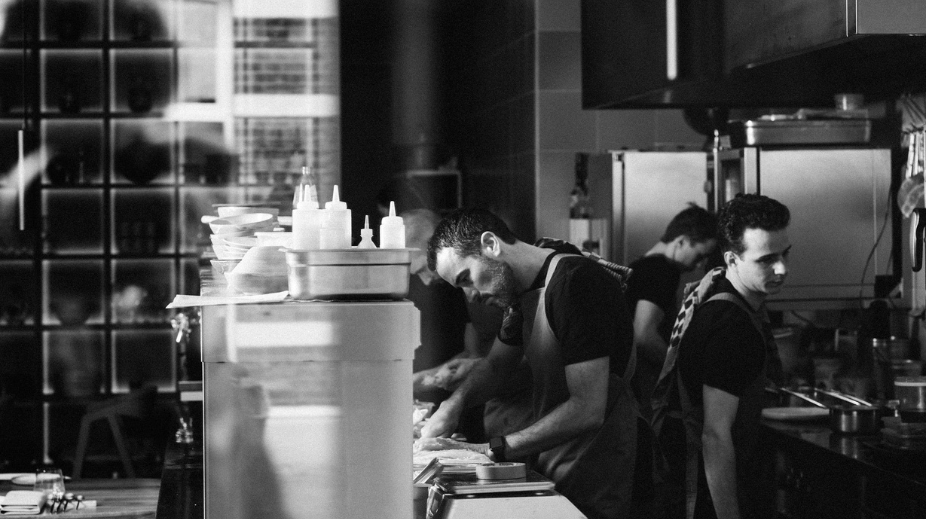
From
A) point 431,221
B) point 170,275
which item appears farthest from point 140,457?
point 431,221

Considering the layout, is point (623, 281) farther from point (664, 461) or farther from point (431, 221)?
point (431, 221)

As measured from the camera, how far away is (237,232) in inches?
105

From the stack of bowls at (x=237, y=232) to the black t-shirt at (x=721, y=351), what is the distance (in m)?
1.28

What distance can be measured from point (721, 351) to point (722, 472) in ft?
1.07

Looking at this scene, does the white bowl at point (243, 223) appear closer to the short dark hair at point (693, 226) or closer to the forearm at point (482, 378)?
the forearm at point (482, 378)

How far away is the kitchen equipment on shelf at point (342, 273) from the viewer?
6.75 feet

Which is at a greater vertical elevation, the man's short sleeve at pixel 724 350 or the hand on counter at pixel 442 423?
the man's short sleeve at pixel 724 350

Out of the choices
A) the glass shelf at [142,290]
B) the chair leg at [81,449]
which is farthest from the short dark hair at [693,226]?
the glass shelf at [142,290]

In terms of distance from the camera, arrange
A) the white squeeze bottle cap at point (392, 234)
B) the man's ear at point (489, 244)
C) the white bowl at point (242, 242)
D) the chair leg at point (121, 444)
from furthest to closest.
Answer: the chair leg at point (121, 444), the man's ear at point (489, 244), the white bowl at point (242, 242), the white squeeze bottle cap at point (392, 234)

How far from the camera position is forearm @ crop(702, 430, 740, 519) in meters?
3.26

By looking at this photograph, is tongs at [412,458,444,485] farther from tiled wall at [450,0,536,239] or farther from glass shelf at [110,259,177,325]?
glass shelf at [110,259,177,325]

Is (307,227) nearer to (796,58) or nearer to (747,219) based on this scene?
A: (747,219)

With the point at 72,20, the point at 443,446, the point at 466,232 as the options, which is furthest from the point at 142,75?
the point at 443,446

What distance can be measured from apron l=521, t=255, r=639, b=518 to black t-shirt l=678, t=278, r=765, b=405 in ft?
0.57
